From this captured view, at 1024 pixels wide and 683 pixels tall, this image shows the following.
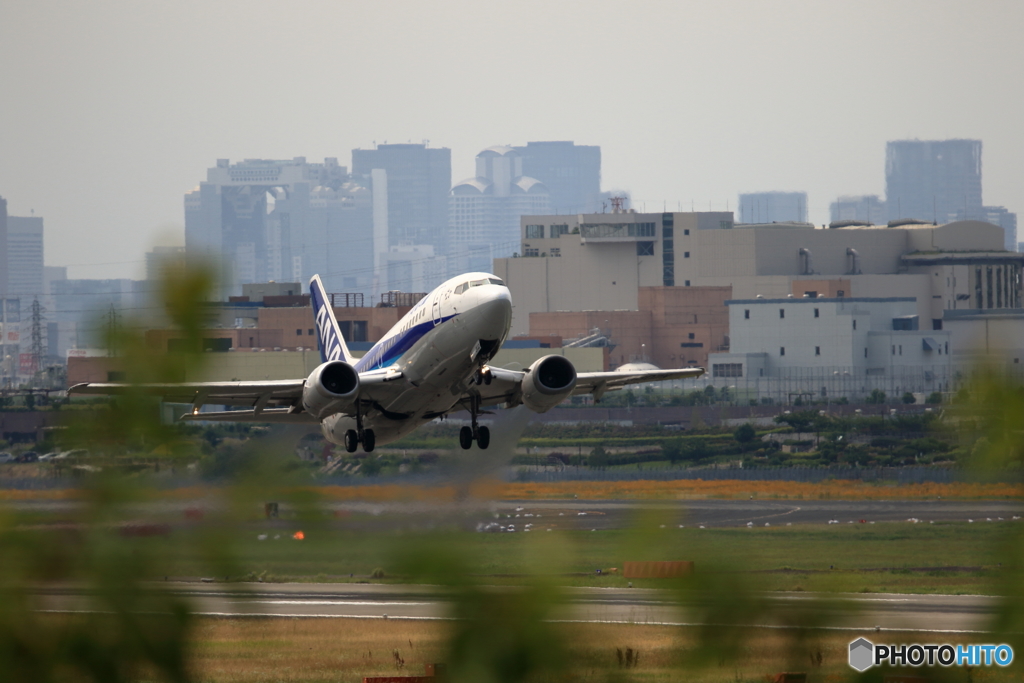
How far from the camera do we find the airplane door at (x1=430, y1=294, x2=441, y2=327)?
3897 cm

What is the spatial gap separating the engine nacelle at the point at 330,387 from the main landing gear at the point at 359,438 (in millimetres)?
2789

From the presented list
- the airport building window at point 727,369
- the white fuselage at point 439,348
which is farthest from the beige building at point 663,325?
the white fuselage at point 439,348

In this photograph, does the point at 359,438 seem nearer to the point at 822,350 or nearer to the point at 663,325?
the point at 822,350

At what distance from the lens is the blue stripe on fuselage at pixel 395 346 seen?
39.8m

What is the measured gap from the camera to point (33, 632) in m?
7.50

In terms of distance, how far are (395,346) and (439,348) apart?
3.26 meters

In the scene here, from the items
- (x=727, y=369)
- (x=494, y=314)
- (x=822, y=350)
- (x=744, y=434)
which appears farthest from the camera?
(x=727, y=369)

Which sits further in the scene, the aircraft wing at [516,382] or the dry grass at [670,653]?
the aircraft wing at [516,382]

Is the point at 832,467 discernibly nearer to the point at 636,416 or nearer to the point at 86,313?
the point at 636,416

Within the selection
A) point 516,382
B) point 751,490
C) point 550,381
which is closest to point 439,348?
point 550,381

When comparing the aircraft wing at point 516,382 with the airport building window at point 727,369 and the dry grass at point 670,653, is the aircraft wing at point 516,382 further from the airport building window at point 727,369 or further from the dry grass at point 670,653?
the airport building window at point 727,369

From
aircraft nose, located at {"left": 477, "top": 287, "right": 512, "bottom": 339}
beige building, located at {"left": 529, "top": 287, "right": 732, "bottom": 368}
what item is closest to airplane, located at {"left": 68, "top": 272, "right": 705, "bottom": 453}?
aircraft nose, located at {"left": 477, "top": 287, "right": 512, "bottom": 339}

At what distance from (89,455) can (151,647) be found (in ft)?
4.14

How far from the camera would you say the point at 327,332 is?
192 feet
